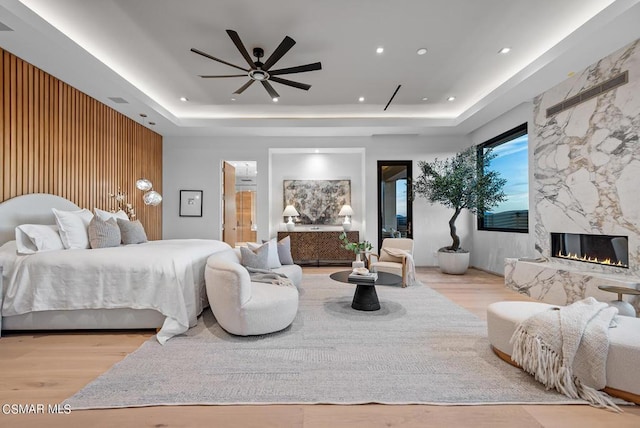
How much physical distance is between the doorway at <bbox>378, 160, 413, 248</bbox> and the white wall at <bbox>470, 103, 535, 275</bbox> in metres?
1.43

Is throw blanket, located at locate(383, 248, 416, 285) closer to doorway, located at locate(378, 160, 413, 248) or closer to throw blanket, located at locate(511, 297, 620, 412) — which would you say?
doorway, located at locate(378, 160, 413, 248)

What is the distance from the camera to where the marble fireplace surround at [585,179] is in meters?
3.07

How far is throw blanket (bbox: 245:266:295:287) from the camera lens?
10.2 ft

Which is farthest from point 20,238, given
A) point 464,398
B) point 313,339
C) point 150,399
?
point 464,398

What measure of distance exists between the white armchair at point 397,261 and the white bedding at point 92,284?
272 centimetres

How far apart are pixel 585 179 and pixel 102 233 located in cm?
585

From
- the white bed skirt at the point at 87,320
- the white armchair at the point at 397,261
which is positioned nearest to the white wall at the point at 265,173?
the white armchair at the point at 397,261

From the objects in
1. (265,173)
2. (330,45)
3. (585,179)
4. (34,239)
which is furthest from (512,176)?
(34,239)

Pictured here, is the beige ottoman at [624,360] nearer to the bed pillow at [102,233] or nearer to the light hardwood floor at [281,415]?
the light hardwood floor at [281,415]

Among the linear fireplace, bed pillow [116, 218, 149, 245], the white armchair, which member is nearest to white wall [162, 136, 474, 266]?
the white armchair

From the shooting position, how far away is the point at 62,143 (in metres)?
3.82

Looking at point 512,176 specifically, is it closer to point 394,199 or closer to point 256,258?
point 394,199

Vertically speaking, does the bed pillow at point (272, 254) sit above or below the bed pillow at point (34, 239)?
below

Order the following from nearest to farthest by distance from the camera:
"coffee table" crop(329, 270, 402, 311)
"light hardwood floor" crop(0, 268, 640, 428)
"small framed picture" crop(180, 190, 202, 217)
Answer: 1. "light hardwood floor" crop(0, 268, 640, 428)
2. "coffee table" crop(329, 270, 402, 311)
3. "small framed picture" crop(180, 190, 202, 217)
